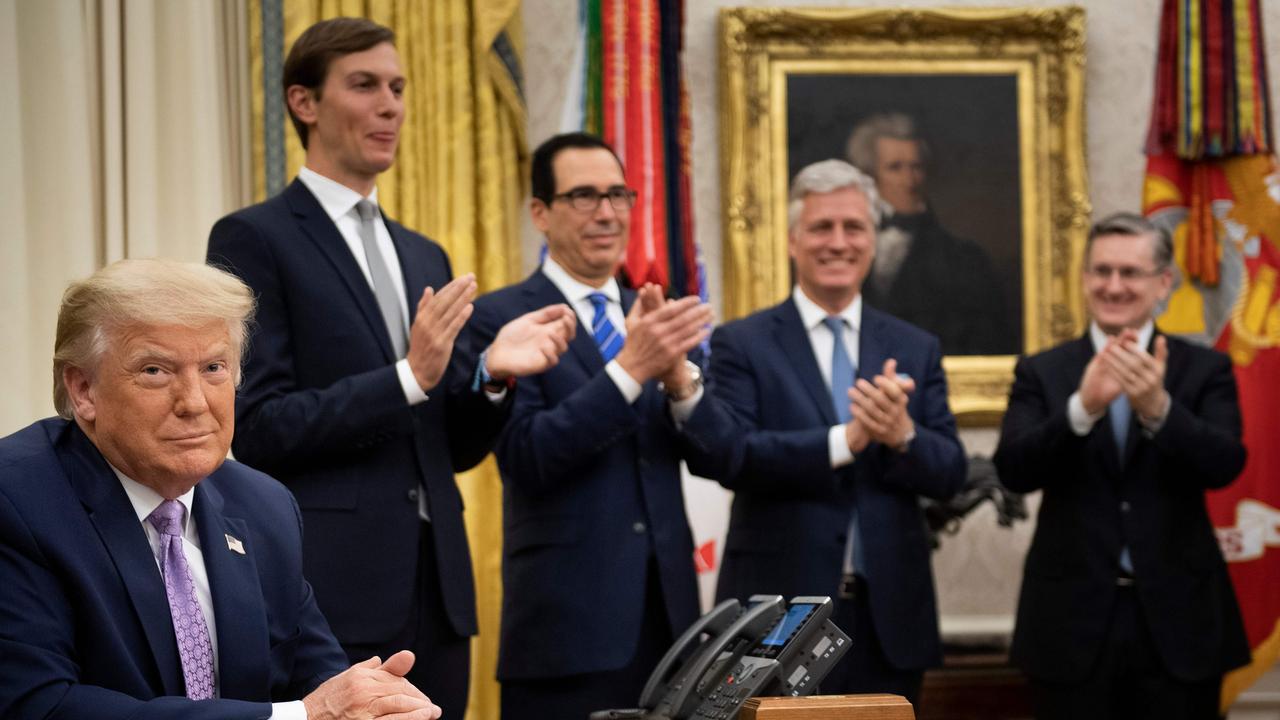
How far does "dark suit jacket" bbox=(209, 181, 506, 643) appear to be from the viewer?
111 inches

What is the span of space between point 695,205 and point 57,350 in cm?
390

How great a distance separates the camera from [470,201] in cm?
526

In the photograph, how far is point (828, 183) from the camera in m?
3.80

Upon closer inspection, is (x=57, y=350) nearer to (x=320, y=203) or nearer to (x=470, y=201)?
(x=320, y=203)

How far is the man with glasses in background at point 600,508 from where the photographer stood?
124 inches

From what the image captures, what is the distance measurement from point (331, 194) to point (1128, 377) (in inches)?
79.7

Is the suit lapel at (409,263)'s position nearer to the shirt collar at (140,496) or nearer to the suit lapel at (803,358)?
the suit lapel at (803,358)

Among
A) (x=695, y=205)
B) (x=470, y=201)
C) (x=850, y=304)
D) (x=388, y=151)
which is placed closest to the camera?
(x=388, y=151)

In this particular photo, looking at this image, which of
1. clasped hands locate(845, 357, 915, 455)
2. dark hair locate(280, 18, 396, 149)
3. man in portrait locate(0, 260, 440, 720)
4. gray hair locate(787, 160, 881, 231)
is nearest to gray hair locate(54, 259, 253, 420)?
man in portrait locate(0, 260, 440, 720)

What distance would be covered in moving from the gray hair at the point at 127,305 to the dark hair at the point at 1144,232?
8.98 feet

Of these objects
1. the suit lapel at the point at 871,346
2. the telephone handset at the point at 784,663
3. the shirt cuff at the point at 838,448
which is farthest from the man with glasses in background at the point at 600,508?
the telephone handset at the point at 784,663

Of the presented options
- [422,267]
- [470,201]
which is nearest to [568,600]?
[422,267]

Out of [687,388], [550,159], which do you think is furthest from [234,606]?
[550,159]

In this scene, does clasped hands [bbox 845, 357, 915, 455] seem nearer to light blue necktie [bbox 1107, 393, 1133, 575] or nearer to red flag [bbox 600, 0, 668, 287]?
light blue necktie [bbox 1107, 393, 1133, 575]
